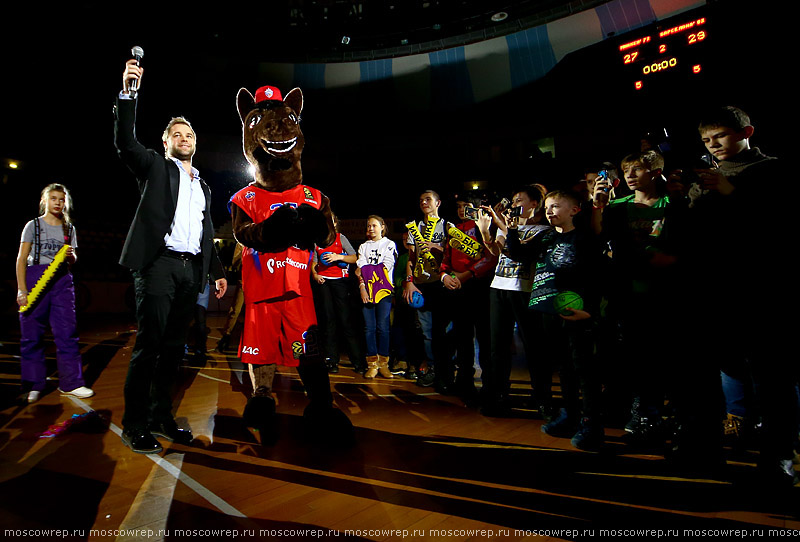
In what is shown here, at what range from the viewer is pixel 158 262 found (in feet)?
8.26

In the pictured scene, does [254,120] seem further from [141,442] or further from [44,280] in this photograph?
[44,280]

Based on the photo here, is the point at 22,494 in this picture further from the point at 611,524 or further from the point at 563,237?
the point at 563,237

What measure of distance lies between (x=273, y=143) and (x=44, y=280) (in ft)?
8.93

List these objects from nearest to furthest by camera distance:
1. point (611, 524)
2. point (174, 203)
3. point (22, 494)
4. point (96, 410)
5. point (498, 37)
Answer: point (611, 524)
point (22, 494)
point (174, 203)
point (96, 410)
point (498, 37)

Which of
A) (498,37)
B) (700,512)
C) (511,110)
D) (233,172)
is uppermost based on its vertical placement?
(498,37)

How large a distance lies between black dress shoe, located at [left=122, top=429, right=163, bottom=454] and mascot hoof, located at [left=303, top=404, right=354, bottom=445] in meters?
0.88

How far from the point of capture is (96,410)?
3.28 metres

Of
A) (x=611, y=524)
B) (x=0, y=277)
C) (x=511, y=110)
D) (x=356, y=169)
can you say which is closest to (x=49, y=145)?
(x=0, y=277)

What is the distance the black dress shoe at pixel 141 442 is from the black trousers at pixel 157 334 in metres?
0.04

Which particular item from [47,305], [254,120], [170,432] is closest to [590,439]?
[170,432]

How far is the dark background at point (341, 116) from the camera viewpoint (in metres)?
8.58

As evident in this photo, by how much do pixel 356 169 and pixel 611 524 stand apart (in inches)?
694

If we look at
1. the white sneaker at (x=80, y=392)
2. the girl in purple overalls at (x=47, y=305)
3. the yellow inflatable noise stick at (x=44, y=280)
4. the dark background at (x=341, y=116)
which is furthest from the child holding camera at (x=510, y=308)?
the dark background at (x=341, y=116)

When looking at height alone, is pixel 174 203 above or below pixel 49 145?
below
